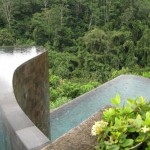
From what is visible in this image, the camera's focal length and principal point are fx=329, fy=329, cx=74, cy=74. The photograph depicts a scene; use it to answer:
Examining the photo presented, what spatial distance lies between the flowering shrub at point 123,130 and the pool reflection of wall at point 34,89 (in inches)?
80.6

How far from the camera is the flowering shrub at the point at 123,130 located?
174 centimetres

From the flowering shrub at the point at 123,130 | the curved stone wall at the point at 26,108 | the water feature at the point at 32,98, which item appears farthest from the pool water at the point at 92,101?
the flowering shrub at the point at 123,130

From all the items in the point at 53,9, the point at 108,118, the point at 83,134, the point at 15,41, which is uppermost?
the point at 108,118

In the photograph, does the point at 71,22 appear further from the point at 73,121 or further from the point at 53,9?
the point at 73,121

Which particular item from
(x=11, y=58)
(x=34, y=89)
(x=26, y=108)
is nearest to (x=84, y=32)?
(x=11, y=58)

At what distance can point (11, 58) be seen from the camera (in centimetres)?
513

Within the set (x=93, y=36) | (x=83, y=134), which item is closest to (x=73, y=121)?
(x=83, y=134)

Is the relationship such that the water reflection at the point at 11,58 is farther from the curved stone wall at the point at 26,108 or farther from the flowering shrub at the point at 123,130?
the flowering shrub at the point at 123,130

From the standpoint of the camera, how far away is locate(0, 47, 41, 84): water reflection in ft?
14.0

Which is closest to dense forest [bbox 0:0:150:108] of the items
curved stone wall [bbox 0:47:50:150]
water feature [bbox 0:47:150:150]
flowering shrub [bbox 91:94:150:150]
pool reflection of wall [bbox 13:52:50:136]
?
water feature [bbox 0:47:150:150]

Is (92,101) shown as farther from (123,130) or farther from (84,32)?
(84,32)

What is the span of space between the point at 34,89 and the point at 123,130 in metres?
2.70

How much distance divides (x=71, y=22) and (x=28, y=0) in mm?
3284

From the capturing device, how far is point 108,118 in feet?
6.15
